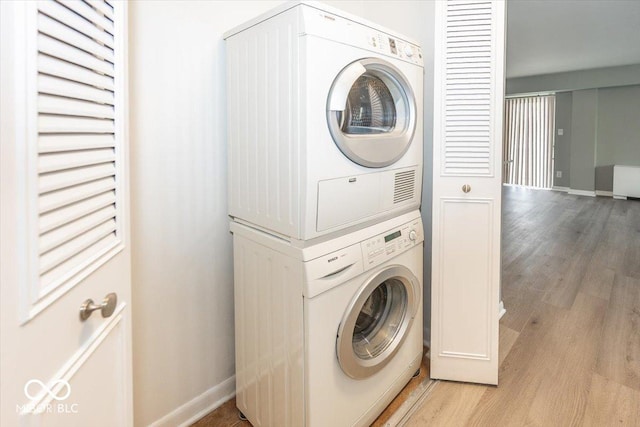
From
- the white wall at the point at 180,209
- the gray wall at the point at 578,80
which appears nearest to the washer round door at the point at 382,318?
the white wall at the point at 180,209

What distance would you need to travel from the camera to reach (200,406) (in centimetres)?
175

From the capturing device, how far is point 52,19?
0.69 meters

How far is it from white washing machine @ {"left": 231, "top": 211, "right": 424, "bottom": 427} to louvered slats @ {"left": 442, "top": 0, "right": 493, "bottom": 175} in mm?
394

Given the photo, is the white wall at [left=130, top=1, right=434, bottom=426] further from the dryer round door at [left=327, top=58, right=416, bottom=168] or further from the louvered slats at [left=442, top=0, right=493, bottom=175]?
the louvered slats at [left=442, top=0, right=493, bottom=175]

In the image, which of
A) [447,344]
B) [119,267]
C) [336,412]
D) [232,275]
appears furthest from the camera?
[447,344]

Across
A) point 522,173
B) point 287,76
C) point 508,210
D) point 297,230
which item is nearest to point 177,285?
point 297,230

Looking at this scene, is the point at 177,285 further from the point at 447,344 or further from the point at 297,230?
the point at 447,344

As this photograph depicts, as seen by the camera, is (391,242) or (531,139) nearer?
(391,242)

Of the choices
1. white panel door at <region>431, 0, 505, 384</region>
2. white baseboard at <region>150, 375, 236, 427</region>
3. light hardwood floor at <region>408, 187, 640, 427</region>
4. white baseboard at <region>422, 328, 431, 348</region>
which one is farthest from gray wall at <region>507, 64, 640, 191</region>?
white baseboard at <region>150, 375, 236, 427</region>

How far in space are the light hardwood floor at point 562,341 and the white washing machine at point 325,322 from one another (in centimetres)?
35

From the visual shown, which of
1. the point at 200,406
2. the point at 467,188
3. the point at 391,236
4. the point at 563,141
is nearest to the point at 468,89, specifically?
the point at 467,188

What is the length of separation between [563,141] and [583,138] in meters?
0.44

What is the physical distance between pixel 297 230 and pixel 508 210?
19.0 feet

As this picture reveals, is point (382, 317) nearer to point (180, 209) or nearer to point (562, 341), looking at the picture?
point (180, 209)
